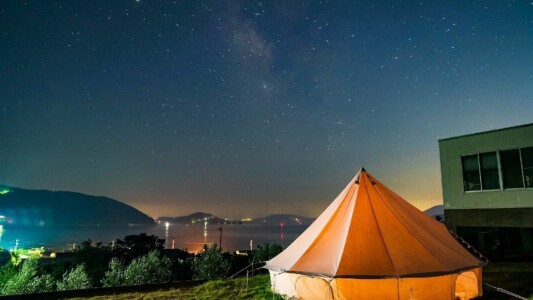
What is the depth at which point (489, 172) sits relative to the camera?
14047 mm

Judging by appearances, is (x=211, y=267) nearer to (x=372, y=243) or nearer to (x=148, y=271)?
(x=148, y=271)

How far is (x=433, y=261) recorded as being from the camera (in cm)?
653

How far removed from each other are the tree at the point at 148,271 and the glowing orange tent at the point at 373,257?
8.39 metres

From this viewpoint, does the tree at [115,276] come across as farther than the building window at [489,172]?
Yes

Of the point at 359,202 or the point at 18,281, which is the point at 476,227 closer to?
the point at 359,202

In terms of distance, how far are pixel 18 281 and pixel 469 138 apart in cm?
1775

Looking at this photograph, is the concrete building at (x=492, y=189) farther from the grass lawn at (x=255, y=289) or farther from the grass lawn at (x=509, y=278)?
the grass lawn at (x=255, y=289)

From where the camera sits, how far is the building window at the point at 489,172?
13859mm

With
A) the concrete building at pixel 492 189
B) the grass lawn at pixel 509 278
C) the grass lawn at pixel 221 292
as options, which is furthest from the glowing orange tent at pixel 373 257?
the concrete building at pixel 492 189

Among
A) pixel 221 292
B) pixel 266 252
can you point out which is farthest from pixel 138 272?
pixel 266 252

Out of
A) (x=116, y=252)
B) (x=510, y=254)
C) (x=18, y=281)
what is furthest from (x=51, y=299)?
(x=116, y=252)

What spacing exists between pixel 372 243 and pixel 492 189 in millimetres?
9846

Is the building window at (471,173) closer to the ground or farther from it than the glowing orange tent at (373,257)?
farther from it

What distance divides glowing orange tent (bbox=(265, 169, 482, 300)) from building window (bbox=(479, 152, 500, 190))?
7.40 m
